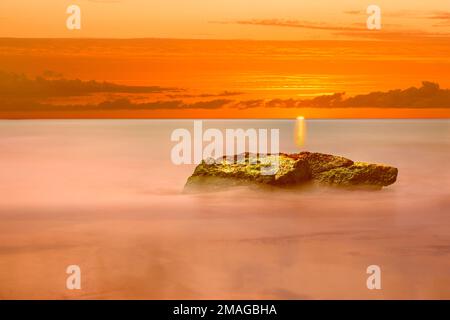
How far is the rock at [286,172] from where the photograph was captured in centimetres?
962

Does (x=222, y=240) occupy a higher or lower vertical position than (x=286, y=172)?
lower

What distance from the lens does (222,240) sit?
812cm

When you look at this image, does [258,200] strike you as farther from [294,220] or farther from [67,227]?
[67,227]

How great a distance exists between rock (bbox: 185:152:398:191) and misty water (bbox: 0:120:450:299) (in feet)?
0.53

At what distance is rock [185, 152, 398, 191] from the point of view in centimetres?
962

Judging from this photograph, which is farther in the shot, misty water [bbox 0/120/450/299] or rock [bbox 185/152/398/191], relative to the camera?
rock [bbox 185/152/398/191]

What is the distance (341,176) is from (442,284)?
3.62 metres

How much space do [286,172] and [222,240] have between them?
1969 mm

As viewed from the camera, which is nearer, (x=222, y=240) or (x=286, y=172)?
(x=222, y=240)

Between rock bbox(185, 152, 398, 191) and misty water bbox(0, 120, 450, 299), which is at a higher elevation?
rock bbox(185, 152, 398, 191)

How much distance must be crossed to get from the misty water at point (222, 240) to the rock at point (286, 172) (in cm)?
16

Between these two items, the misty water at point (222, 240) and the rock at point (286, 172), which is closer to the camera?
the misty water at point (222, 240)

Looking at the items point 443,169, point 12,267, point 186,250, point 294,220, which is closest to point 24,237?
point 12,267

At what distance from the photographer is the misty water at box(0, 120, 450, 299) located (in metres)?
6.32
